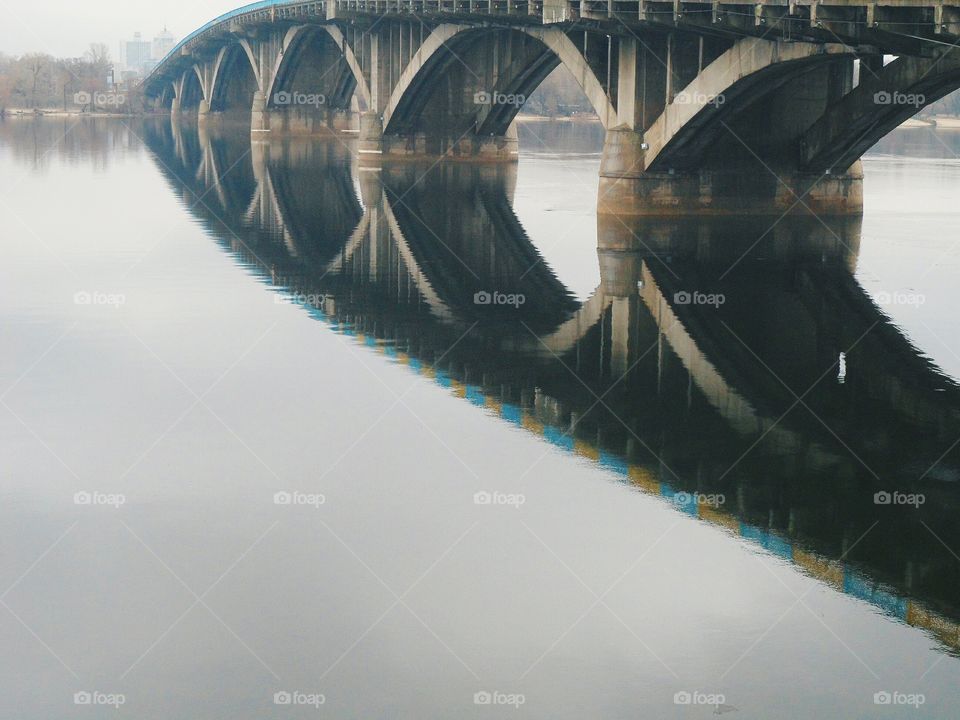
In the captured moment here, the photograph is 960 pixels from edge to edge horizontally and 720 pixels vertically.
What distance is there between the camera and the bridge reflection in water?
50.6ft

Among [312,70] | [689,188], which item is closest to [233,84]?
[312,70]

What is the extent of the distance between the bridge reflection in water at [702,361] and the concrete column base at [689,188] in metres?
1.25

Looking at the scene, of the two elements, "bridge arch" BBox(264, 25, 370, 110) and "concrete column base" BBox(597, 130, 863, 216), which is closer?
"concrete column base" BBox(597, 130, 863, 216)

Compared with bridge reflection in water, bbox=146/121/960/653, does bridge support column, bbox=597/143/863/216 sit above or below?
above

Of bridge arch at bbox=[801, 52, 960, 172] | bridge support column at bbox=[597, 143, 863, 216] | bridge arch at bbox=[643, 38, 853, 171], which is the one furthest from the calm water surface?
bridge support column at bbox=[597, 143, 863, 216]

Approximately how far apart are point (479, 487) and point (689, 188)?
3130cm

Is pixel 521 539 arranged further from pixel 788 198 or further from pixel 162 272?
pixel 788 198

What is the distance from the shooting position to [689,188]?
4659 centimetres

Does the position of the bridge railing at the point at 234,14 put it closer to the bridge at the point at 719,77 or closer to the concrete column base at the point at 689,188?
the bridge at the point at 719,77

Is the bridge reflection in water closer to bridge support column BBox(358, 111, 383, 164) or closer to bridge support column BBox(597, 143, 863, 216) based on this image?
bridge support column BBox(597, 143, 863, 216)

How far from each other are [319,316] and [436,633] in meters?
15.7

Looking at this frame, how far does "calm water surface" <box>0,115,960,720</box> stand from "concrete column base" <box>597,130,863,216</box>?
10.7 m

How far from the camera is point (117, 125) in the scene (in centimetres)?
14750

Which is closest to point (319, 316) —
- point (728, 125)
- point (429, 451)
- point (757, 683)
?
point (429, 451)
